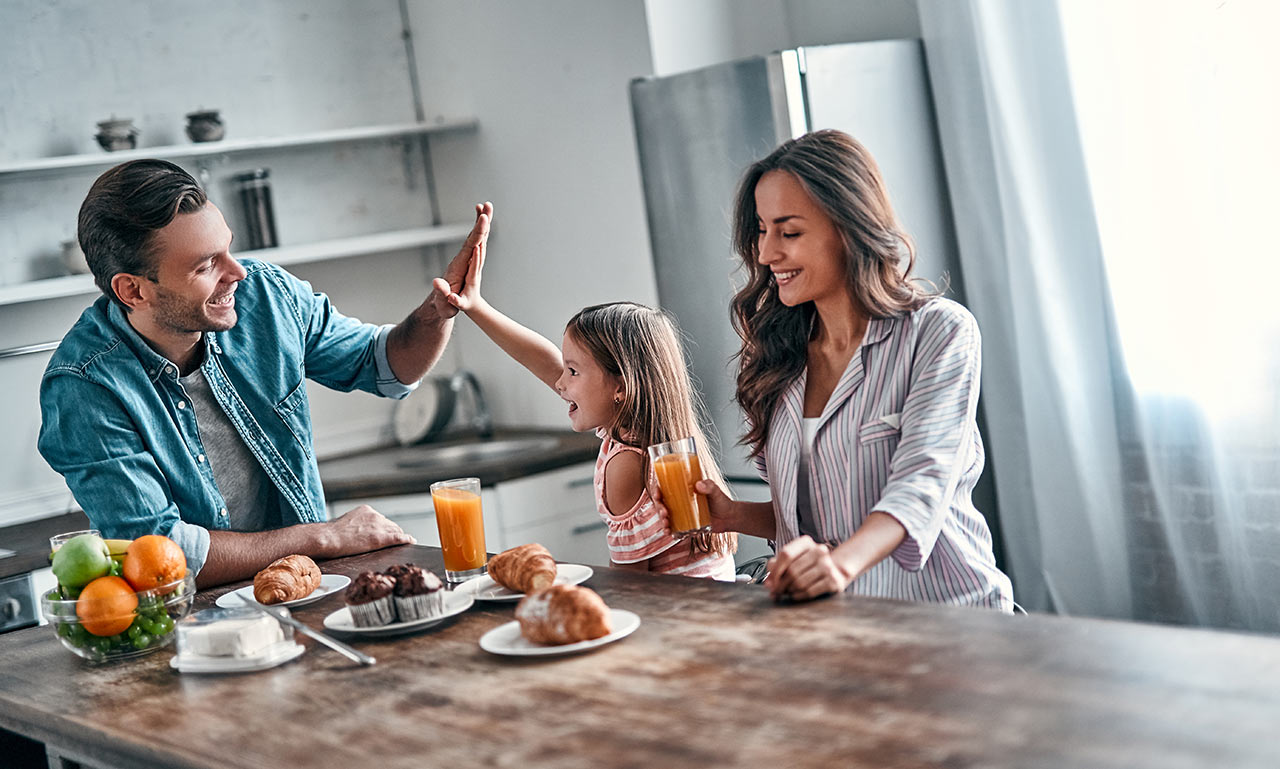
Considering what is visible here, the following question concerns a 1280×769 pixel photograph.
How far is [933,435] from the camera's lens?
1.84m

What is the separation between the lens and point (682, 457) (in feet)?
6.28

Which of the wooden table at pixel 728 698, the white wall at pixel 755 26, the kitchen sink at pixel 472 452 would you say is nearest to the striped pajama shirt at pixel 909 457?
the wooden table at pixel 728 698

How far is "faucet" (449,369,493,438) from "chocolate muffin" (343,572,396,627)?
268cm

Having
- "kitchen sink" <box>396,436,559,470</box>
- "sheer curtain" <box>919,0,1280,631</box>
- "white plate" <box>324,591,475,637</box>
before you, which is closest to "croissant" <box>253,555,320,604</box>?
"white plate" <box>324,591,475,637</box>

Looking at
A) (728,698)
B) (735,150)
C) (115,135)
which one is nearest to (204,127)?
(115,135)

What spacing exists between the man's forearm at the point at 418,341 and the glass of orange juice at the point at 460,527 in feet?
2.30


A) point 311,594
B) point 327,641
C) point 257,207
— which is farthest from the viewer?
point 257,207

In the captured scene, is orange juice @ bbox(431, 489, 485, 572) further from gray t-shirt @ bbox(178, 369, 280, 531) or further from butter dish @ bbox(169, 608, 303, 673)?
gray t-shirt @ bbox(178, 369, 280, 531)

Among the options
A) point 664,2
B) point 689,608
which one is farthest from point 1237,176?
point 689,608

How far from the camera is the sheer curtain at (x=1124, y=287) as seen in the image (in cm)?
297

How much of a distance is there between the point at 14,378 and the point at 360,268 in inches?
47.8

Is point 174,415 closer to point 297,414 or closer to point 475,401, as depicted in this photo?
point 297,414

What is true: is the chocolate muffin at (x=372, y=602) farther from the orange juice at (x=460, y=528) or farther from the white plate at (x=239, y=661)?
the orange juice at (x=460, y=528)

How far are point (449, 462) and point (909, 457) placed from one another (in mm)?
2563
